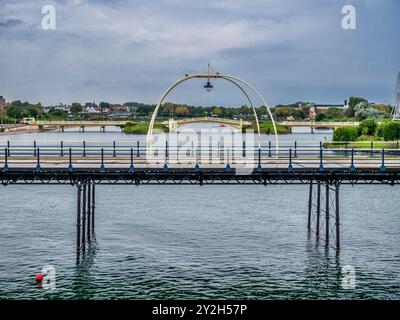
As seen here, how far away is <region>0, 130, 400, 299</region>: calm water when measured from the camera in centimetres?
3253

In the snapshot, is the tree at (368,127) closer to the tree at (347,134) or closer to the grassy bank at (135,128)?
the tree at (347,134)

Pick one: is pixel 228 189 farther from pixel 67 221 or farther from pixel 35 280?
pixel 35 280

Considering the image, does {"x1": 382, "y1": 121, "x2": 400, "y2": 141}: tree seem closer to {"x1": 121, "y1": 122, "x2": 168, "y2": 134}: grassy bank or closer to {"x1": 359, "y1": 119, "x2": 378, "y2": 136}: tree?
{"x1": 359, "y1": 119, "x2": 378, "y2": 136}: tree

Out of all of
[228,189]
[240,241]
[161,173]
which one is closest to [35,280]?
[161,173]

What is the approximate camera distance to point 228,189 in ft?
238

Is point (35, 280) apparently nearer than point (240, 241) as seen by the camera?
Yes

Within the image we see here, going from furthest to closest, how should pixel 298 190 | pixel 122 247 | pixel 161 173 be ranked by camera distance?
pixel 298 190 → pixel 122 247 → pixel 161 173

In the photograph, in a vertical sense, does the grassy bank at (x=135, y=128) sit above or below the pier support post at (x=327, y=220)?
above

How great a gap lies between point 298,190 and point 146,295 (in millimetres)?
42466

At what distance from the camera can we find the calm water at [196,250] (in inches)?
1281

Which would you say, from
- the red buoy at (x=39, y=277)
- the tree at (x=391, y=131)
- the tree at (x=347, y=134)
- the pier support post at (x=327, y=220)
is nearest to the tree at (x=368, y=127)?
the tree at (x=347, y=134)

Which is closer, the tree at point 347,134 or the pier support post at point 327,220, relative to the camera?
the pier support post at point 327,220

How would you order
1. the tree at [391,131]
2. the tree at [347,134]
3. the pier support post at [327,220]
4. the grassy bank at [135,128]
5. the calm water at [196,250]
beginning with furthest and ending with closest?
the grassy bank at [135,128] → the tree at [347,134] → the tree at [391,131] → the pier support post at [327,220] → the calm water at [196,250]

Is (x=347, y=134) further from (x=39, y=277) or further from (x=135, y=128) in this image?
(x=39, y=277)
